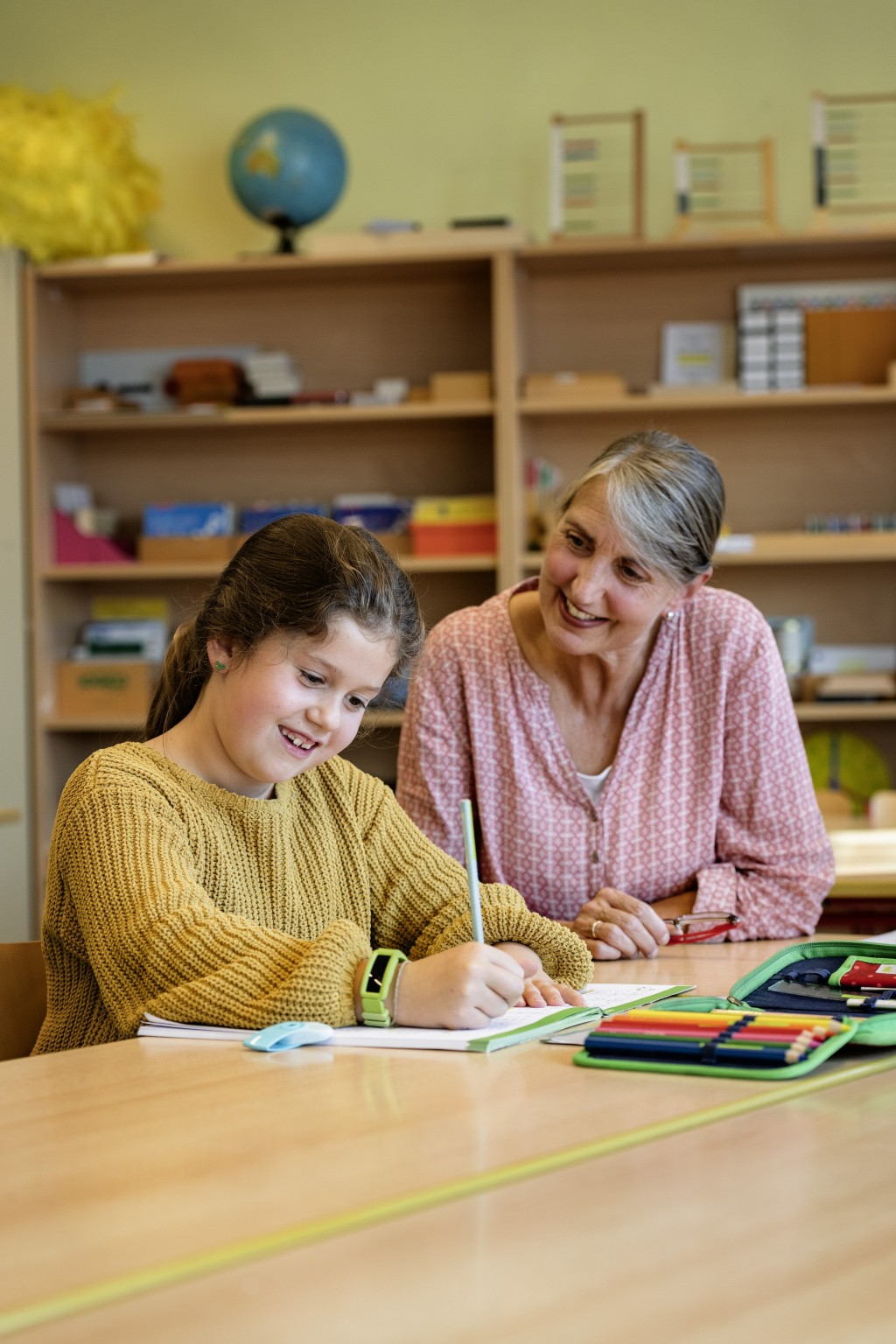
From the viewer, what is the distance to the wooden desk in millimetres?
756

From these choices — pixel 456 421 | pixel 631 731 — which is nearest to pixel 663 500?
pixel 631 731

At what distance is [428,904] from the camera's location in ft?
5.07

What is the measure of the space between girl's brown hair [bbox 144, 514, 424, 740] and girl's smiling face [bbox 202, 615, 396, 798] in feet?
0.05

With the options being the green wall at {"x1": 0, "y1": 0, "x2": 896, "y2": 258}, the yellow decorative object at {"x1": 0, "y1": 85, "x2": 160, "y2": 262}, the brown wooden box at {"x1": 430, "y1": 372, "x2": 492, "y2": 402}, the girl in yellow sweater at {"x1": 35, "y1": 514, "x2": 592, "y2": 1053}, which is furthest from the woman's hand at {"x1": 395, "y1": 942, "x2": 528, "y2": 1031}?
the green wall at {"x1": 0, "y1": 0, "x2": 896, "y2": 258}

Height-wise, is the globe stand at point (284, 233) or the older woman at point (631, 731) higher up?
the globe stand at point (284, 233)

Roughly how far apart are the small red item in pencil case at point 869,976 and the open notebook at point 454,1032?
195 mm

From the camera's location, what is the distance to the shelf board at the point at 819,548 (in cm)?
396

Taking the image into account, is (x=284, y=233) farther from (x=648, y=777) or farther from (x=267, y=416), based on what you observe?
(x=648, y=777)

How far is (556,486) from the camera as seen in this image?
425 centimetres

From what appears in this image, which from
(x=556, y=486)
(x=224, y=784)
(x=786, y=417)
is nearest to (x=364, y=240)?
(x=556, y=486)

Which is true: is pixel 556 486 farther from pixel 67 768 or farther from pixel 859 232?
pixel 67 768

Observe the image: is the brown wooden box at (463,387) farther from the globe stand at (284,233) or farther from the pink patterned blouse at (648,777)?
the pink patterned blouse at (648,777)

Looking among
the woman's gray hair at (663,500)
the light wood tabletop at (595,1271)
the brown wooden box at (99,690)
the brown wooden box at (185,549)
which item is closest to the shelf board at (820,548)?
the brown wooden box at (185,549)

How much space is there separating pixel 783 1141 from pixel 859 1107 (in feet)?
0.32
